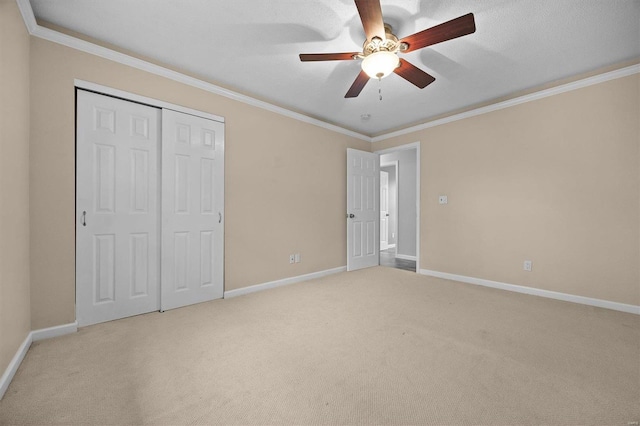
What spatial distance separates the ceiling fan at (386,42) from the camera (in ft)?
5.60

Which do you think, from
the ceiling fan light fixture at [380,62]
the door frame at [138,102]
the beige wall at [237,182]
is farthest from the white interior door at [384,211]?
the ceiling fan light fixture at [380,62]

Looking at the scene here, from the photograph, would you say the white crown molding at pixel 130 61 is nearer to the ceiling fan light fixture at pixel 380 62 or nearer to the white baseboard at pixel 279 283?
the ceiling fan light fixture at pixel 380 62

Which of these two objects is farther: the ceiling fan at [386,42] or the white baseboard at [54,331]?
the white baseboard at [54,331]

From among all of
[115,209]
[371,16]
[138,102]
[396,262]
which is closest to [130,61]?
[138,102]

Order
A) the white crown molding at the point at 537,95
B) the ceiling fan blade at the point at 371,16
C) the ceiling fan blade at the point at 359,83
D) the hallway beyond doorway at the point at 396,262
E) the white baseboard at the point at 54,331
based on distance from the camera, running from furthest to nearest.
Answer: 1. the hallway beyond doorway at the point at 396,262
2. the white crown molding at the point at 537,95
3. the ceiling fan blade at the point at 359,83
4. the white baseboard at the point at 54,331
5. the ceiling fan blade at the point at 371,16

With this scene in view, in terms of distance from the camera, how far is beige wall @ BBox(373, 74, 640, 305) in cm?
279

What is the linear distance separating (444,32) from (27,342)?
12.1 ft

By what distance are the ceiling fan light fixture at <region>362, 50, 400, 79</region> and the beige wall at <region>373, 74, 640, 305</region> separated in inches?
93.7

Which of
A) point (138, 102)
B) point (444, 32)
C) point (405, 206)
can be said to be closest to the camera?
point (444, 32)

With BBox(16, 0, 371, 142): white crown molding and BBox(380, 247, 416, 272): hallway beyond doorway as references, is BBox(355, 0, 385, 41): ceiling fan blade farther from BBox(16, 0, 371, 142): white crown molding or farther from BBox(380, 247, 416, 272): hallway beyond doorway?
BBox(380, 247, 416, 272): hallway beyond doorway

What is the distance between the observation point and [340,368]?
1.76 m

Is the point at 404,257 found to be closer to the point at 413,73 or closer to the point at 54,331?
the point at 413,73

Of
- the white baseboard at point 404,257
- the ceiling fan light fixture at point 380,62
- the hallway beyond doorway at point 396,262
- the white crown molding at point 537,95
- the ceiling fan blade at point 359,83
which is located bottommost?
the hallway beyond doorway at point 396,262

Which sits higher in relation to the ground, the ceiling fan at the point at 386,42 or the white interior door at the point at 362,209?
the ceiling fan at the point at 386,42
